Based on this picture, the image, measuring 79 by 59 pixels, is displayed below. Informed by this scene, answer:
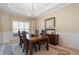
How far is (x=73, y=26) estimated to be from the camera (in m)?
1.76

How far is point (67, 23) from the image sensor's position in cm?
181

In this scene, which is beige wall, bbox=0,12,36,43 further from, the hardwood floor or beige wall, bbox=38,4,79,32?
beige wall, bbox=38,4,79,32

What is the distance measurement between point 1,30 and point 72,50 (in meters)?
1.44

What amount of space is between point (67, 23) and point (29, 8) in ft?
2.73

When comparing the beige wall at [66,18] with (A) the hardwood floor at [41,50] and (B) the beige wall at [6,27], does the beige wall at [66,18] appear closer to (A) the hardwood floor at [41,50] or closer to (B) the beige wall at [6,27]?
(A) the hardwood floor at [41,50]

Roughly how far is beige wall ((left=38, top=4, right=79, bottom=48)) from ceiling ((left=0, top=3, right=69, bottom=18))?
5.1 inches

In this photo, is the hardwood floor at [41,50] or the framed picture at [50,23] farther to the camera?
the framed picture at [50,23]

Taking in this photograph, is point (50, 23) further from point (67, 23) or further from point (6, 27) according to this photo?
point (6, 27)

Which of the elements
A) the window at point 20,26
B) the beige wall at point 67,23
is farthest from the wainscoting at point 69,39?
the window at point 20,26

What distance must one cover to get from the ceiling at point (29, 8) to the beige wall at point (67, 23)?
0.13m

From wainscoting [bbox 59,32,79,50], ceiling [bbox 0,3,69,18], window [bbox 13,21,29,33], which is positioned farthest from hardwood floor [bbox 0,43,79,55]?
ceiling [bbox 0,3,69,18]

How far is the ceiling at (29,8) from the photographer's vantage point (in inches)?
65.1

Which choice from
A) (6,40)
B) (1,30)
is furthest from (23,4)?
(6,40)

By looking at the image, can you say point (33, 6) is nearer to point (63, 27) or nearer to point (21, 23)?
point (21, 23)
